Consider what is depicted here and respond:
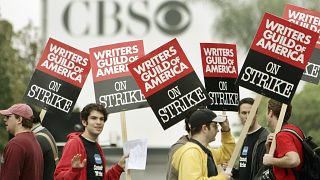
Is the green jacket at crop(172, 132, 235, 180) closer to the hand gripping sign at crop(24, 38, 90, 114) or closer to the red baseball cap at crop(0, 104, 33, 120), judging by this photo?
the red baseball cap at crop(0, 104, 33, 120)

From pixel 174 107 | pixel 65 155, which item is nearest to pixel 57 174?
pixel 65 155

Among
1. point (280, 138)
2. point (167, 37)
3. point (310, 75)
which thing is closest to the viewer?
point (280, 138)

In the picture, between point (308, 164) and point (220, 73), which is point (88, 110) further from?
point (220, 73)

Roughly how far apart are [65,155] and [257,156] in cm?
196

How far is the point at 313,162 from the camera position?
459 inches

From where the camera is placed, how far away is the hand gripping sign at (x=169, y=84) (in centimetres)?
1352

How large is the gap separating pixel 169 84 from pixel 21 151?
1885mm

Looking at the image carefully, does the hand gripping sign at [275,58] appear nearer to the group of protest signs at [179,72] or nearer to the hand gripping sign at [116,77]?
the group of protest signs at [179,72]

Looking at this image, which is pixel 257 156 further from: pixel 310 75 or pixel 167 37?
pixel 167 37

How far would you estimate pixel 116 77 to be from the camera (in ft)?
48.7

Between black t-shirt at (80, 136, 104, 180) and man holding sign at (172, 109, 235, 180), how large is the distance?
105cm

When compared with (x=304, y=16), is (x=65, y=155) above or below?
below

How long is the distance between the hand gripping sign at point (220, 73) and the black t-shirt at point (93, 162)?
8.98 ft

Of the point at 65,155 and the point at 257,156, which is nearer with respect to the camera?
the point at 65,155
